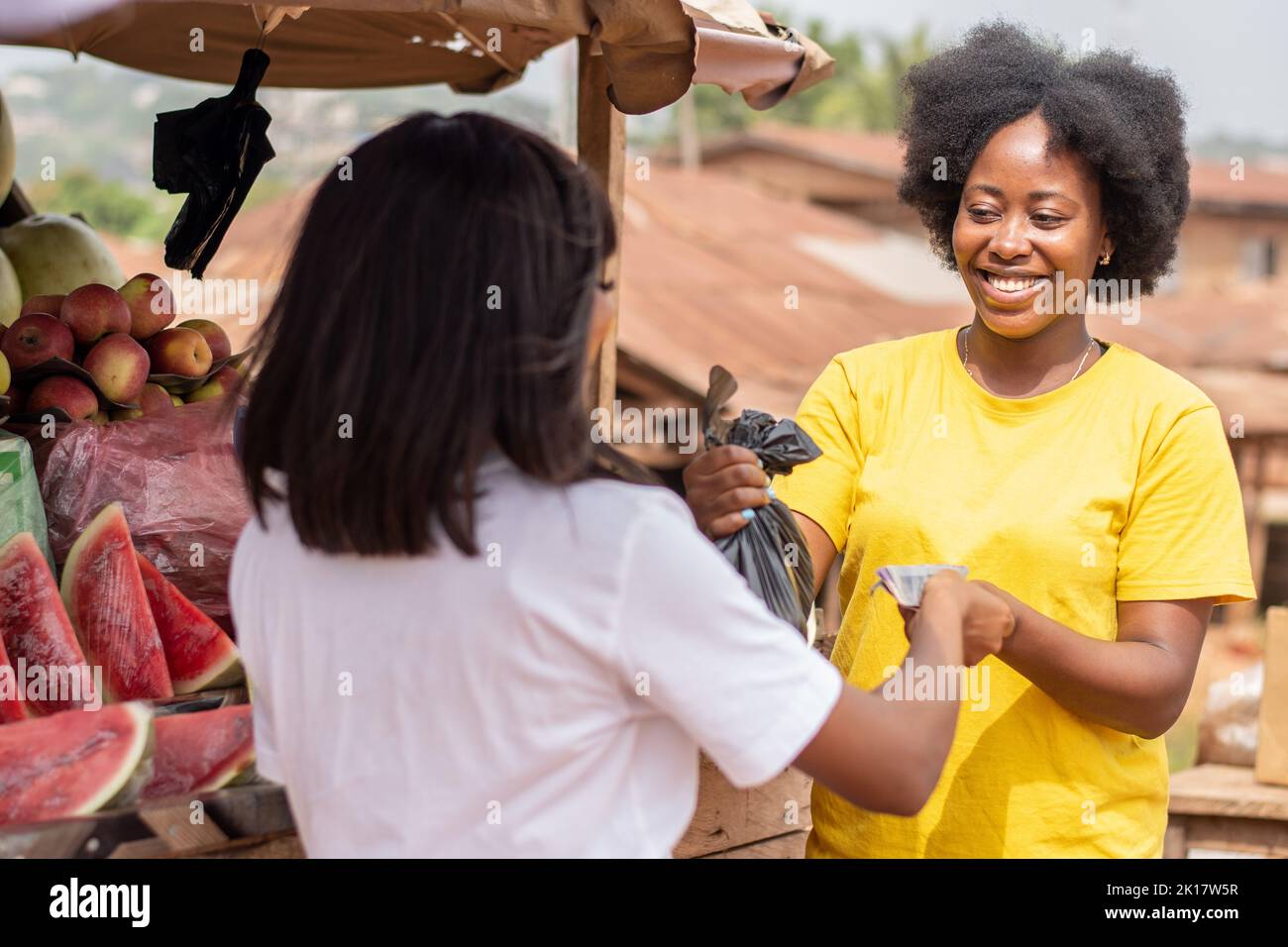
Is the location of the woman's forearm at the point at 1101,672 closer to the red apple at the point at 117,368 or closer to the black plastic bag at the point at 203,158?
the red apple at the point at 117,368

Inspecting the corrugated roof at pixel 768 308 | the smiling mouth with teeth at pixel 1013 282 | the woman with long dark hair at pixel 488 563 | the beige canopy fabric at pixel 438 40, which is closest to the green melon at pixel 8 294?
the beige canopy fabric at pixel 438 40

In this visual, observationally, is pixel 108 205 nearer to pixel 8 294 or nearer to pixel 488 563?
pixel 8 294

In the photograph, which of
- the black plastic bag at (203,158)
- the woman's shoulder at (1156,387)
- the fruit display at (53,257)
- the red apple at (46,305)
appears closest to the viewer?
the woman's shoulder at (1156,387)

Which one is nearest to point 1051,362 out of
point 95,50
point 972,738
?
point 972,738

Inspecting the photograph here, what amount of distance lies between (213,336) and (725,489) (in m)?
2.07

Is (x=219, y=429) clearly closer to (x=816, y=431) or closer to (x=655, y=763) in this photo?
(x=816, y=431)

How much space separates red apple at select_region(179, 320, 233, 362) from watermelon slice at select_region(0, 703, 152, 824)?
1.58m

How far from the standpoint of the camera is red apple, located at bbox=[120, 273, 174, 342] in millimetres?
3441

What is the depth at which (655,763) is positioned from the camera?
1.51 meters

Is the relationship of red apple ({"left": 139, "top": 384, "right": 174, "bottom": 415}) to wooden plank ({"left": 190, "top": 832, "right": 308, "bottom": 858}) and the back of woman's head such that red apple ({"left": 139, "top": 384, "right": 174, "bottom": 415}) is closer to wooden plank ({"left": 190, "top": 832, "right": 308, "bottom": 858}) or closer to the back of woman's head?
wooden plank ({"left": 190, "top": 832, "right": 308, "bottom": 858})

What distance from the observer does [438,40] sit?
4375 mm

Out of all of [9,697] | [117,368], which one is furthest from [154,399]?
[9,697]

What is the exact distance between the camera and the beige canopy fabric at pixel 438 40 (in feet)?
9.11
